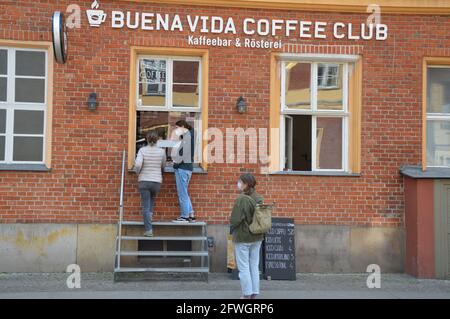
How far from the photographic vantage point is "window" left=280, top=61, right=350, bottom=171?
11836 millimetres

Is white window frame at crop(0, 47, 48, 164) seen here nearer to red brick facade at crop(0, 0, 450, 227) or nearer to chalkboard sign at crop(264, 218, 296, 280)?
red brick facade at crop(0, 0, 450, 227)

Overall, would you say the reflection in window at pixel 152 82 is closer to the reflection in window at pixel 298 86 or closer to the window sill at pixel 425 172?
the reflection in window at pixel 298 86

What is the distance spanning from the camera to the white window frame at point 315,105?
38.5 ft

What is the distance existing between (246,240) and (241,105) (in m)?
3.46

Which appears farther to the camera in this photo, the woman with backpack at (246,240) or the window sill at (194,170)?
the window sill at (194,170)

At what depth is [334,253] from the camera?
11531mm

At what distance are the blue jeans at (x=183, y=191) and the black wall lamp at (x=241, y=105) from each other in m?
1.45

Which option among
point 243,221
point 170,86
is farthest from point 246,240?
point 170,86

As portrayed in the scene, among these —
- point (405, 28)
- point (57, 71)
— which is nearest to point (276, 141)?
point (405, 28)

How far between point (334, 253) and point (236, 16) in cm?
451

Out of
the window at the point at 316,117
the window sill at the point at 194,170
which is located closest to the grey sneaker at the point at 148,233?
the window sill at the point at 194,170

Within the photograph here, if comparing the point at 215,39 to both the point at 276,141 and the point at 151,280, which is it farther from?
the point at 151,280

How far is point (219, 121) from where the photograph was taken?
11.5 meters

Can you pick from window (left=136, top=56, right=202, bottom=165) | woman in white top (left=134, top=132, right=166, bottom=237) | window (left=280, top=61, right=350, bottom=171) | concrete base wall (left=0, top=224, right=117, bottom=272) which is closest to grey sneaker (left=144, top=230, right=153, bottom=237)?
woman in white top (left=134, top=132, right=166, bottom=237)
